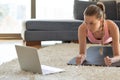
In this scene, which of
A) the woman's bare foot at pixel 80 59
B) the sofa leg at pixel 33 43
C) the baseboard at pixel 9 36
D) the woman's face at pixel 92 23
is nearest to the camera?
the woman's face at pixel 92 23

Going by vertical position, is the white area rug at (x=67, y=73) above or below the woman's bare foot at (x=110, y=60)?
below

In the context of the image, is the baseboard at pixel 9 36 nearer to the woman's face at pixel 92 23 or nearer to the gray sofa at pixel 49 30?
the gray sofa at pixel 49 30

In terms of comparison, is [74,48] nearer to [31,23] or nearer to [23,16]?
[31,23]

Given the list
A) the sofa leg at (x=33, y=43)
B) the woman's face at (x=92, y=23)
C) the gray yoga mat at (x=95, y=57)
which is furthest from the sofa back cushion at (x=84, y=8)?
the woman's face at (x=92, y=23)

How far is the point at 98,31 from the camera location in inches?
84.7

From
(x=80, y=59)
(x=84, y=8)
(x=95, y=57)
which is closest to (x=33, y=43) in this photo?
(x=84, y=8)

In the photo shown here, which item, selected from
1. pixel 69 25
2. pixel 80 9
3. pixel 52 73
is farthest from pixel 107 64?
pixel 80 9

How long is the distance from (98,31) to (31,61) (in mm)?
638

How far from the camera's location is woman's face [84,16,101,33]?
6.38ft

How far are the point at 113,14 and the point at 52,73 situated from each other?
2.75m

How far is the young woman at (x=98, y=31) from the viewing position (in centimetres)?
198

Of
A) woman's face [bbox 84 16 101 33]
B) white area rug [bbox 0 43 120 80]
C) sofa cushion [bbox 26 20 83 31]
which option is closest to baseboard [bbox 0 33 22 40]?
sofa cushion [bbox 26 20 83 31]

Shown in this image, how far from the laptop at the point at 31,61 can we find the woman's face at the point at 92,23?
1.29ft

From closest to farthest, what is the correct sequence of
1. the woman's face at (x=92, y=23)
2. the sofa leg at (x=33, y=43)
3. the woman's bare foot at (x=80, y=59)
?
1. the woman's face at (x=92, y=23)
2. the woman's bare foot at (x=80, y=59)
3. the sofa leg at (x=33, y=43)
